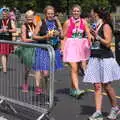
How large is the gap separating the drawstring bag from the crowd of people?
43 millimetres

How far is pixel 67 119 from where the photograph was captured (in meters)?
7.71

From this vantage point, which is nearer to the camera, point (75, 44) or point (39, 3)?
point (75, 44)

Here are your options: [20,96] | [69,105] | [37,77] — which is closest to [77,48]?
[69,105]

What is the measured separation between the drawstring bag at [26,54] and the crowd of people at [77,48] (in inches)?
1.7

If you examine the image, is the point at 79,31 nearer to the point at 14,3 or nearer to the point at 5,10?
the point at 5,10

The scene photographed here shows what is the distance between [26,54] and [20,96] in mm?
736

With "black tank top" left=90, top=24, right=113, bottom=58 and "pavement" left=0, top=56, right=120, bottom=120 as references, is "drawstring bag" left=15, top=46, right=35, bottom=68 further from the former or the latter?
"black tank top" left=90, top=24, right=113, bottom=58

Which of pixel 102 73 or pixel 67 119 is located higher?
pixel 102 73

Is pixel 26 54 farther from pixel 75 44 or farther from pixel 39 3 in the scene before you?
pixel 39 3

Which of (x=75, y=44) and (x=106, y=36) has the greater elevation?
(x=106, y=36)

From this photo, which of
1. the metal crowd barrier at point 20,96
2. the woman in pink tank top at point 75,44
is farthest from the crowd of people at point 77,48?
the metal crowd barrier at point 20,96

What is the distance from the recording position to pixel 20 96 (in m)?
7.71

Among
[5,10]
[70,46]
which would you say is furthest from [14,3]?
[70,46]

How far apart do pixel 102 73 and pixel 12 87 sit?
149 centimetres
